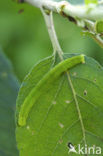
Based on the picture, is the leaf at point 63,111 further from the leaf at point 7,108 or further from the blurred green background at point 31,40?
the blurred green background at point 31,40

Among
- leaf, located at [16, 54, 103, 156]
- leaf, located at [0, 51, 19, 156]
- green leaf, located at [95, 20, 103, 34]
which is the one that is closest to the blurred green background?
leaf, located at [0, 51, 19, 156]

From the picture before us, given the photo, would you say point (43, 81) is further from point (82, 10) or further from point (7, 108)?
point (7, 108)

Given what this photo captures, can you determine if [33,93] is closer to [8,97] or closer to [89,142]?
[89,142]

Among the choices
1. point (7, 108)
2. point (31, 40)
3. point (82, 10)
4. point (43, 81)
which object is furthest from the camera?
point (31, 40)

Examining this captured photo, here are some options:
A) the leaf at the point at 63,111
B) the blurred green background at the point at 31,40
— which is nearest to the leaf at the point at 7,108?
the leaf at the point at 63,111

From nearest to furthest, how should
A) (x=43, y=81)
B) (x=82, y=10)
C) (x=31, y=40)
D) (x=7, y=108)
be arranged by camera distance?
(x=82, y=10), (x=43, y=81), (x=7, y=108), (x=31, y=40)

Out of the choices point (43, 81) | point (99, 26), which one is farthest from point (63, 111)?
point (99, 26)

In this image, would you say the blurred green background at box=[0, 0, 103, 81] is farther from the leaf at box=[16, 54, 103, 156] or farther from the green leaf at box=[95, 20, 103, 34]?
the green leaf at box=[95, 20, 103, 34]
